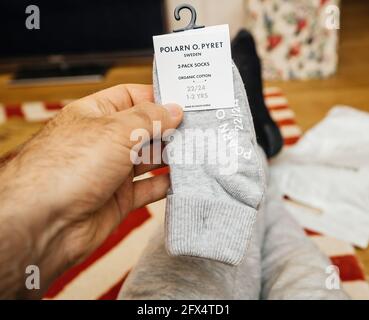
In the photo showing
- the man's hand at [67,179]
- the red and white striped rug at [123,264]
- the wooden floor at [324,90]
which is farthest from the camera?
the wooden floor at [324,90]

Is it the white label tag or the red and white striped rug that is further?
the red and white striped rug

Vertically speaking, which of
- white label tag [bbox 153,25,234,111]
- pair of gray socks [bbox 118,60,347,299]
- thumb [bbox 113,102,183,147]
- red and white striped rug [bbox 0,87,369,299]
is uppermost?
white label tag [bbox 153,25,234,111]

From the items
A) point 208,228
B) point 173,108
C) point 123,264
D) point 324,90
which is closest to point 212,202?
point 208,228

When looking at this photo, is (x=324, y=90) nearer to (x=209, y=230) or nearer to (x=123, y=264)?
(x=123, y=264)

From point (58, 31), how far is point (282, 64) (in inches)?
36.8

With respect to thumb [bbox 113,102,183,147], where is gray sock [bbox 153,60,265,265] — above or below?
below

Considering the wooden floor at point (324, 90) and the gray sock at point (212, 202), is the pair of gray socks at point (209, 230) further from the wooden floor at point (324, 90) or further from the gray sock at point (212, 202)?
the wooden floor at point (324, 90)

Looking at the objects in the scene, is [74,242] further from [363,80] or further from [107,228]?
[363,80]

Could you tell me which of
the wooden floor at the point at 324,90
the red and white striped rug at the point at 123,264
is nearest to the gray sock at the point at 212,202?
the red and white striped rug at the point at 123,264

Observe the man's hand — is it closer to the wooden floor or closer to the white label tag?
the white label tag

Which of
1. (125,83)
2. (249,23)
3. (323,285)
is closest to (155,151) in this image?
(125,83)

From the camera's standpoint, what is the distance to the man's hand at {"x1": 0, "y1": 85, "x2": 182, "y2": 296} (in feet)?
1.54

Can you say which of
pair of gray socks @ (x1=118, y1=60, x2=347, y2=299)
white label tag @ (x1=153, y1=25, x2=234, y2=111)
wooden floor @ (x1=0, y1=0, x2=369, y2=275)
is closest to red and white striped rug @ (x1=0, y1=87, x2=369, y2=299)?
pair of gray socks @ (x1=118, y1=60, x2=347, y2=299)

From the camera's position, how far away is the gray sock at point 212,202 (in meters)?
0.56
